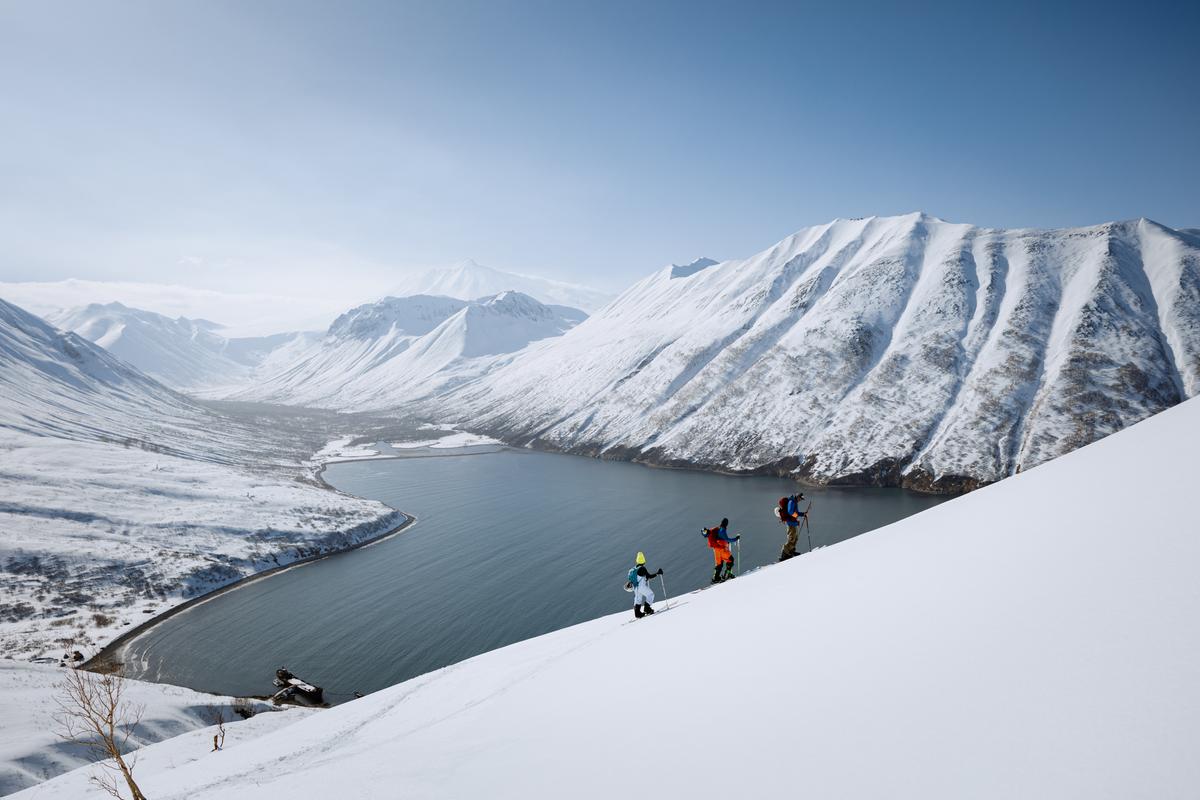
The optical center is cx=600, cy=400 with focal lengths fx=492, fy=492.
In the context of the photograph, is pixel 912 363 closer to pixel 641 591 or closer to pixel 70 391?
pixel 641 591

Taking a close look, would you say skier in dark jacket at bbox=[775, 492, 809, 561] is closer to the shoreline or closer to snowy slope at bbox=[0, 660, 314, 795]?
snowy slope at bbox=[0, 660, 314, 795]

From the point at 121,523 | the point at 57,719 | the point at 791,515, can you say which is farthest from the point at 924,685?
the point at 121,523

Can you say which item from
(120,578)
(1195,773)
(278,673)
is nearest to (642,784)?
(1195,773)

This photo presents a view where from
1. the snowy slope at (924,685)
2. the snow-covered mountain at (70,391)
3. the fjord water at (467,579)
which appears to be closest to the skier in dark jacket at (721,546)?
the snowy slope at (924,685)

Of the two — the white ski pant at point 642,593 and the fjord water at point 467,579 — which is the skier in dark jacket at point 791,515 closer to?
the white ski pant at point 642,593

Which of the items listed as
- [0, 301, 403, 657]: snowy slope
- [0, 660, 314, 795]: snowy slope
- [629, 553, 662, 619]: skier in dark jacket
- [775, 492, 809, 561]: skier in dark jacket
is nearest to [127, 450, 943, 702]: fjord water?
[0, 301, 403, 657]: snowy slope

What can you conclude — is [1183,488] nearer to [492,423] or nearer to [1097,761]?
[1097,761]
